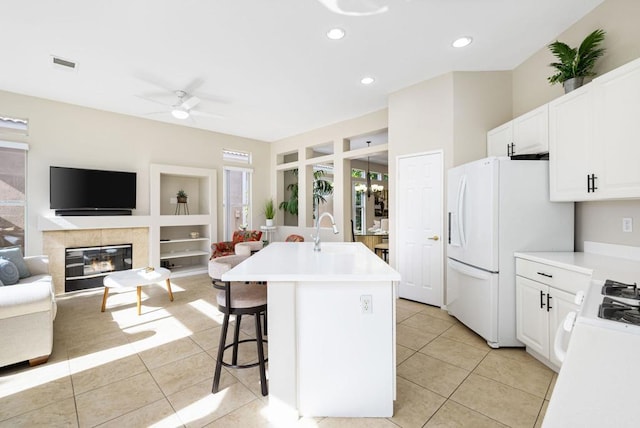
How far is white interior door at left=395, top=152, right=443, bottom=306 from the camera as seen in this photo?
3.79m

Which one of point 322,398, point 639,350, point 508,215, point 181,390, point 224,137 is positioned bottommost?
point 181,390

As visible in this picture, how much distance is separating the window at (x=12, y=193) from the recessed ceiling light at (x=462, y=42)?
608 centimetres

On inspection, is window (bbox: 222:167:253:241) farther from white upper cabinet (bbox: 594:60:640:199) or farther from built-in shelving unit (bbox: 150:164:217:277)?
white upper cabinet (bbox: 594:60:640:199)

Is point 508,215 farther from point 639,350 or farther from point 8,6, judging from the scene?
point 8,6

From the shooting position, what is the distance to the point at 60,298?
14.2 ft

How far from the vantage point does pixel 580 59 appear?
2.47 metres

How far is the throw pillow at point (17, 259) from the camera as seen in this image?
328 centimetres

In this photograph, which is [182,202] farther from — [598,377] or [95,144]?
[598,377]

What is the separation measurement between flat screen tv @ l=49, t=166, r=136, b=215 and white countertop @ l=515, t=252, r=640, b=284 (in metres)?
5.93

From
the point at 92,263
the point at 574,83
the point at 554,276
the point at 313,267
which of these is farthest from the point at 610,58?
the point at 92,263

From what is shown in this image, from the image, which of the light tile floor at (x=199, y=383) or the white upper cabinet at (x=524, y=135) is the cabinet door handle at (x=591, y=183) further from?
the light tile floor at (x=199, y=383)

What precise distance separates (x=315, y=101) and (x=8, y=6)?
137 inches

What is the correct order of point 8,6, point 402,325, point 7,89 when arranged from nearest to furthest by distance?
point 8,6 → point 402,325 → point 7,89

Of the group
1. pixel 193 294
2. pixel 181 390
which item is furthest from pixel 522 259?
pixel 193 294
